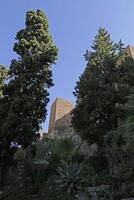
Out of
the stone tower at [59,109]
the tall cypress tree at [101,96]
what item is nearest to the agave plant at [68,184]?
the tall cypress tree at [101,96]

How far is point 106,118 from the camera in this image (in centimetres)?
2120

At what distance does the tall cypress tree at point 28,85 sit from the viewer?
21047mm

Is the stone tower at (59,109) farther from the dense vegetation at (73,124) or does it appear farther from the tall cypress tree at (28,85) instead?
the tall cypress tree at (28,85)

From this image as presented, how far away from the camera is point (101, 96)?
20828mm

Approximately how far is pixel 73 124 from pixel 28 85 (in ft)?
11.4

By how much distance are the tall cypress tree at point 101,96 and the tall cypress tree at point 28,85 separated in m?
2.16

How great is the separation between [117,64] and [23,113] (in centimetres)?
620

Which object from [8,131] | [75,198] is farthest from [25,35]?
[75,198]

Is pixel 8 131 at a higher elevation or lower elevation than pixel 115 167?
higher

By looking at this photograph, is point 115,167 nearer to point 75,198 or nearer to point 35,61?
point 75,198

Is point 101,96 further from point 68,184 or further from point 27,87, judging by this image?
point 68,184

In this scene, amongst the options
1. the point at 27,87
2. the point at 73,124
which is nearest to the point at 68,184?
the point at 73,124

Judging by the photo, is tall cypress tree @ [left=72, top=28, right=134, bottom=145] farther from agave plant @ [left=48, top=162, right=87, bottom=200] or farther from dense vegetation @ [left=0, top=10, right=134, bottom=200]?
agave plant @ [left=48, top=162, right=87, bottom=200]

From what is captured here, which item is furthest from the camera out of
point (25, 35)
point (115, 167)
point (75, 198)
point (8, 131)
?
point (25, 35)
